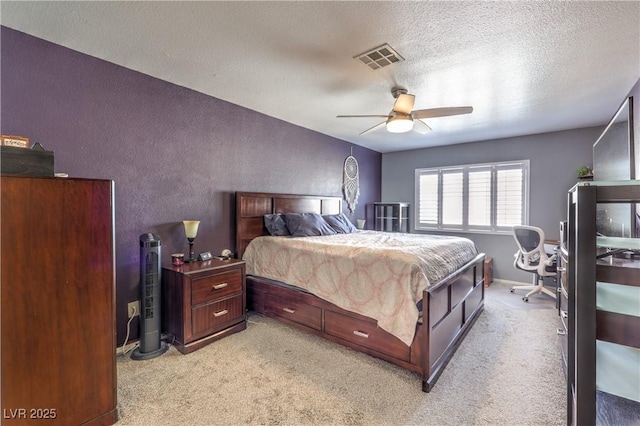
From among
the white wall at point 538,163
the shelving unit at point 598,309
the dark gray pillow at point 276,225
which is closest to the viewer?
the shelving unit at point 598,309

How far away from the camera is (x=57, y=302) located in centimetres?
146

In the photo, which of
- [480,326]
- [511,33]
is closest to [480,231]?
[480,326]

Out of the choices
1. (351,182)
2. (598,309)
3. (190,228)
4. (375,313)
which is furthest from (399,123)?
(351,182)

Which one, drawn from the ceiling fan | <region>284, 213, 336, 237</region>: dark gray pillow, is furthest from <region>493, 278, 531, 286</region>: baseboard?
the ceiling fan

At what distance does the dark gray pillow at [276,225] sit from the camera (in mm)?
3553

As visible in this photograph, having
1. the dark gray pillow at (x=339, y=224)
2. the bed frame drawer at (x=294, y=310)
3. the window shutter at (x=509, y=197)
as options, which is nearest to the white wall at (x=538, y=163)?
the window shutter at (x=509, y=197)

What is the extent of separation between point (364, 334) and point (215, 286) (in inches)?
56.8

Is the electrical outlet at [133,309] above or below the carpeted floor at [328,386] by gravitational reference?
above

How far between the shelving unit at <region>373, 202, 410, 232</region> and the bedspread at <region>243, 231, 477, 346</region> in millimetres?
2548

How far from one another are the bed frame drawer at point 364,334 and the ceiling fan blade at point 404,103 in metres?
1.97

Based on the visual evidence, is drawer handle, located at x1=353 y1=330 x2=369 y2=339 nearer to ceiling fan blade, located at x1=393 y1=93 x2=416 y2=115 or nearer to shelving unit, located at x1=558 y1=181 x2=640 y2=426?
shelving unit, located at x1=558 y1=181 x2=640 y2=426

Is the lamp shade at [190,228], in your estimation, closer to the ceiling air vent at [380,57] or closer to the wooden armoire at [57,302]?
the wooden armoire at [57,302]

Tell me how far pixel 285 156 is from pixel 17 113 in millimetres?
2731

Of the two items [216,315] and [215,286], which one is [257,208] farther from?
[216,315]
